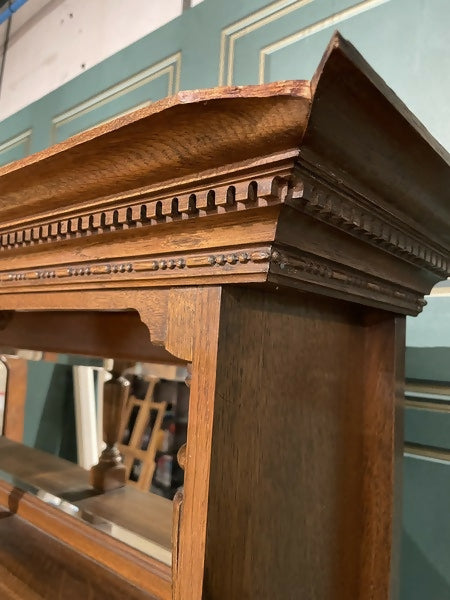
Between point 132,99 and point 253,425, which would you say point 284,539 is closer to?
point 253,425

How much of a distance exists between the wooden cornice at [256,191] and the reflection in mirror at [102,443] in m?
0.27

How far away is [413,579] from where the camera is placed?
67 centimetres

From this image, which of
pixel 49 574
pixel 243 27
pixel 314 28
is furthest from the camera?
pixel 243 27

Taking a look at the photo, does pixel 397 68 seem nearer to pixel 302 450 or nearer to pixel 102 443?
pixel 302 450

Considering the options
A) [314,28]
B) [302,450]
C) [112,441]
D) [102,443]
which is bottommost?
[102,443]

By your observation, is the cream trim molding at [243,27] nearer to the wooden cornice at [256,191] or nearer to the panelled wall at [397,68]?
the panelled wall at [397,68]

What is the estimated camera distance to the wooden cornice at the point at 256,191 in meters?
0.30

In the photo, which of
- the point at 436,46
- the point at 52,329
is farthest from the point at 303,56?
the point at 52,329

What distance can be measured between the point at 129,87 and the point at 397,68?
74 centimetres

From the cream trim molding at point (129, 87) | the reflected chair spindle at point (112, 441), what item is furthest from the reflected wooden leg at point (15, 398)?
the reflected chair spindle at point (112, 441)

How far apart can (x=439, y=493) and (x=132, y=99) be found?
43.1 inches

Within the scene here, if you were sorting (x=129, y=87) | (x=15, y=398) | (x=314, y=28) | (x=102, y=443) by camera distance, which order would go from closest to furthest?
(x=314, y=28), (x=129, y=87), (x=102, y=443), (x=15, y=398)

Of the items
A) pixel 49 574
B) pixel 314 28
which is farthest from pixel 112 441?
pixel 314 28

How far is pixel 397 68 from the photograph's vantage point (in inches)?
29.5
